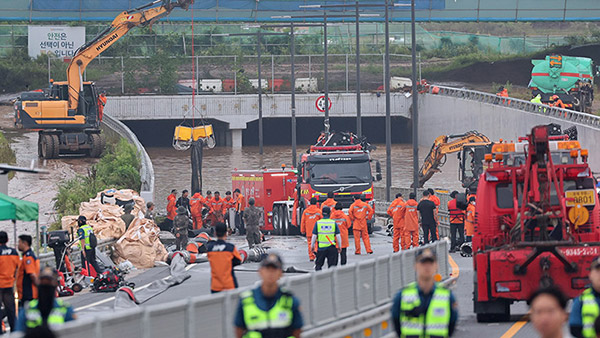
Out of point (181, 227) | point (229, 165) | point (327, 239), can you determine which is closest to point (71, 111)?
point (229, 165)

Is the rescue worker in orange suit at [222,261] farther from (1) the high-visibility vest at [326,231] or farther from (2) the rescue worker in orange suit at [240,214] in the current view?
(2) the rescue worker in orange suit at [240,214]

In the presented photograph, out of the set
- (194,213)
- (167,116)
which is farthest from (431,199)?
(167,116)

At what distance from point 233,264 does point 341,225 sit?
10.9 m

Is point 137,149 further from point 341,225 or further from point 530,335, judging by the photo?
point 530,335

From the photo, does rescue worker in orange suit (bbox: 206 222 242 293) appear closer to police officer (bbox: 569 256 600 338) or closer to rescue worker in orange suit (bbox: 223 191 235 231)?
police officer (bbox: 569 256 600 338)

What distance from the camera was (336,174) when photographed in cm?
3709

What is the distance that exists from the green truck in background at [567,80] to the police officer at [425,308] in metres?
55.1

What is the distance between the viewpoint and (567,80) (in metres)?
65.1

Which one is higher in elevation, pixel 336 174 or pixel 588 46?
pixel 588 46

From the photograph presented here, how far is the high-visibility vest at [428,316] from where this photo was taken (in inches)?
366

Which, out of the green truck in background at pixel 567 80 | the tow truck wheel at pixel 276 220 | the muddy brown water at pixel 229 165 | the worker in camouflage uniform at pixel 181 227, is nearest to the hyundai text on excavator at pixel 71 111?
the muddy brown water at pixel 229 165

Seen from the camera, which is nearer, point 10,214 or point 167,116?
point 10,214

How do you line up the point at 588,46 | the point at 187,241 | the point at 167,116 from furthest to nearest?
the point at 588,46 < the point at 167,116 < the point at 187,241

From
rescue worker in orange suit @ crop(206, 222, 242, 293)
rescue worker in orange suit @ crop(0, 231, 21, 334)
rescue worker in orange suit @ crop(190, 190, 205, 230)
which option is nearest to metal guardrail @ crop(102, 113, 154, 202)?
rescue worker in orange suit @ crop(190, 190, 205, 230)
